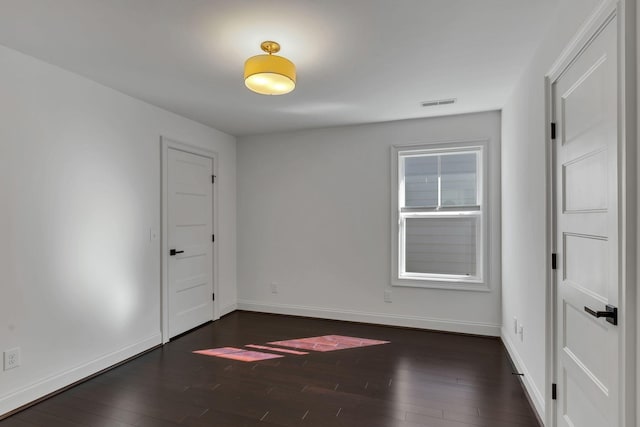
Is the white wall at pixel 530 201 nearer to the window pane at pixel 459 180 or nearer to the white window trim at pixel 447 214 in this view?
the white window trim at pixel 447 214

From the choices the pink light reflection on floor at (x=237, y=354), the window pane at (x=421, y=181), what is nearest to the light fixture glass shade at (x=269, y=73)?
the window pane at (x=421, y=181)

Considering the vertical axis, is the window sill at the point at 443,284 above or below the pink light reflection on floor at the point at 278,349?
above

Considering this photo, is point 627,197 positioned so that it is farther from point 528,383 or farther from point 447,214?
point 447,214

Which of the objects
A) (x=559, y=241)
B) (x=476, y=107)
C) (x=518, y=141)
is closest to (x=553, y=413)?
(x=559, y=241)

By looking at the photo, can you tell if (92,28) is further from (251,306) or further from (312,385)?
(251,306)

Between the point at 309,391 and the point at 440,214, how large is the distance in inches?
99.4

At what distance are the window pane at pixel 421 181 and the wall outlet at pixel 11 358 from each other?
386cm

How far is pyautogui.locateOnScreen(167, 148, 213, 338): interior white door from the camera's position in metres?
3.82

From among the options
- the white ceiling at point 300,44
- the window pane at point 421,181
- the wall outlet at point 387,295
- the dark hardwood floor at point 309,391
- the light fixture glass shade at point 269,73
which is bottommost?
the dark hardwood floor at point 309,391

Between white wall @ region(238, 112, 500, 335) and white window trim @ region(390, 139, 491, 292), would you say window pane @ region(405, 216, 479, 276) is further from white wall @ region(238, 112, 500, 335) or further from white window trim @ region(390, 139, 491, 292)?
white wall @ region(238, 112, 500, 335)

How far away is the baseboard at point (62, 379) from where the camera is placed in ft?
7.68

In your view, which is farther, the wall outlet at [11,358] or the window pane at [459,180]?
the window pane at [459,180]

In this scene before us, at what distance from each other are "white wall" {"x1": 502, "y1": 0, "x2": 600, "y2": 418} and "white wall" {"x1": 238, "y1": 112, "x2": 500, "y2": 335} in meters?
0.58

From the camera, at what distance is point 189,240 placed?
4.09 meters
